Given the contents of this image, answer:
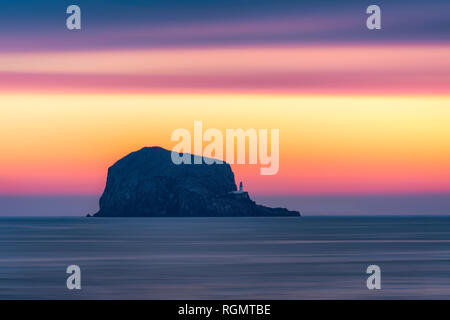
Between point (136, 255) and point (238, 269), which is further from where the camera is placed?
point (136, 255)

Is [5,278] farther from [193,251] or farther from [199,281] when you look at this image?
[193,251]

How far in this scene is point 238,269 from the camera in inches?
2564

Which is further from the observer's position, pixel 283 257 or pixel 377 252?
pixel 377 252
